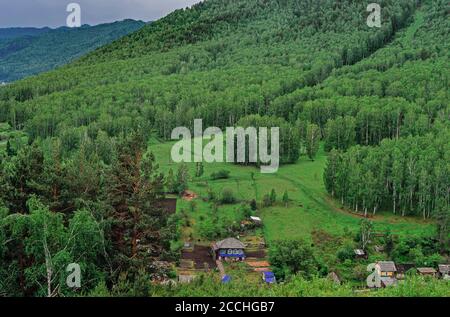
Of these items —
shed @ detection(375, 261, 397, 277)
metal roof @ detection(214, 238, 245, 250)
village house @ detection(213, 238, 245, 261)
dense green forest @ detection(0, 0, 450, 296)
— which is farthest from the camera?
metal roof @ detection(214, 238, 245, 250)

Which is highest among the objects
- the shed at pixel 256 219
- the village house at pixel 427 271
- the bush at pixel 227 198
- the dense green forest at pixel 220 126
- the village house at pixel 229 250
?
the dense green forest at pixel 220 126

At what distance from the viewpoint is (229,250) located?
41.0 m

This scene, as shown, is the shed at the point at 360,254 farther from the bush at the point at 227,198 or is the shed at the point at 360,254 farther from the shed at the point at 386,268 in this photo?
the bush at the point at 227,198

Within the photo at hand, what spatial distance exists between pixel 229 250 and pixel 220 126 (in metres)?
42.8

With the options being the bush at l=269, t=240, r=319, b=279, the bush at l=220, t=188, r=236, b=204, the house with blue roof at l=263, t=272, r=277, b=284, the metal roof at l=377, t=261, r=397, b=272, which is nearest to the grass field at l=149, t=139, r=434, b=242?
the bush at l=220, t=188, r=236, b=204

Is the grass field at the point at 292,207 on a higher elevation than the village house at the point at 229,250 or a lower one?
higher

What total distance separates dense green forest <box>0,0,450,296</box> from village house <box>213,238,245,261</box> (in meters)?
2.51

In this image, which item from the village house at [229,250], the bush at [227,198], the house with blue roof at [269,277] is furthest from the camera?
the bush at [227,198]

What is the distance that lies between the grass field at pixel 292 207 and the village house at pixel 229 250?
2.93m

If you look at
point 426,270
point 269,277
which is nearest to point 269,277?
point 269,277

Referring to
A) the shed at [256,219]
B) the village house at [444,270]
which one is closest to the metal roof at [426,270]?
the village house at [444,270]

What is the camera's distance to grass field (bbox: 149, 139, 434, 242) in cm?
4547

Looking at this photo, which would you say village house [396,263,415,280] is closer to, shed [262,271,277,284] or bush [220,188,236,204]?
shed [262,271,277,284]

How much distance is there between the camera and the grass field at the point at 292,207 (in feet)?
149
